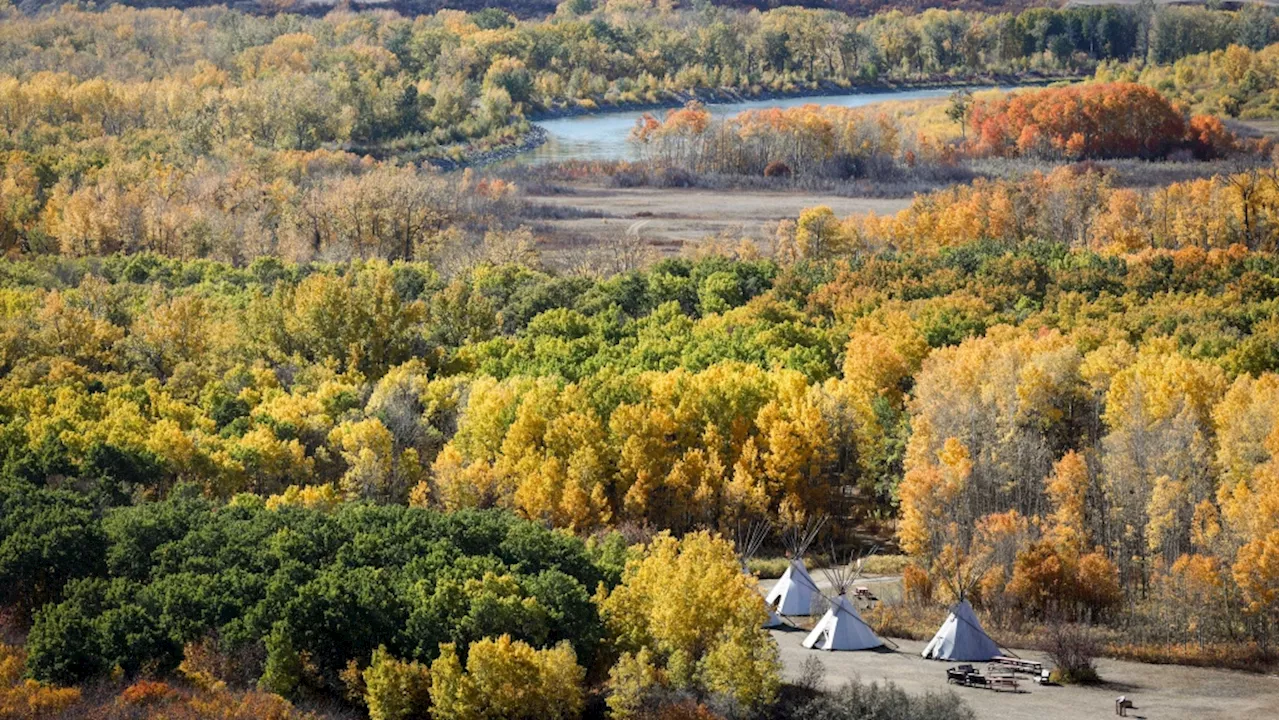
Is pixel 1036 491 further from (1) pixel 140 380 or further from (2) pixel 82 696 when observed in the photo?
(1) pixel 140 380

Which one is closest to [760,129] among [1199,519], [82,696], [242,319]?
[242,319]

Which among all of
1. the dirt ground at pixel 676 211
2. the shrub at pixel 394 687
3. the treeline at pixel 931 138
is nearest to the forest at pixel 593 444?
the shrub at pixel 394 687

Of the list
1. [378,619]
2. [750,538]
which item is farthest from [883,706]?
[750,538]

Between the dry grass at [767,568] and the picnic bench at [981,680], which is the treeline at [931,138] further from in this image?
the picnic bench at [981,680]

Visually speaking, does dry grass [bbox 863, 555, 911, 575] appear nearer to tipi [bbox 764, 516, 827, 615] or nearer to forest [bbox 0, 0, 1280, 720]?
forest [bbox 0, 0, 1280, 720]

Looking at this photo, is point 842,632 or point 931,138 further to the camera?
point 931,138

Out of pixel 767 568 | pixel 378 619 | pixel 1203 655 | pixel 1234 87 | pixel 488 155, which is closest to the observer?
pixel 378 619

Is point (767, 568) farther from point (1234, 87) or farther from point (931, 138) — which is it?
point (1234, 87)
